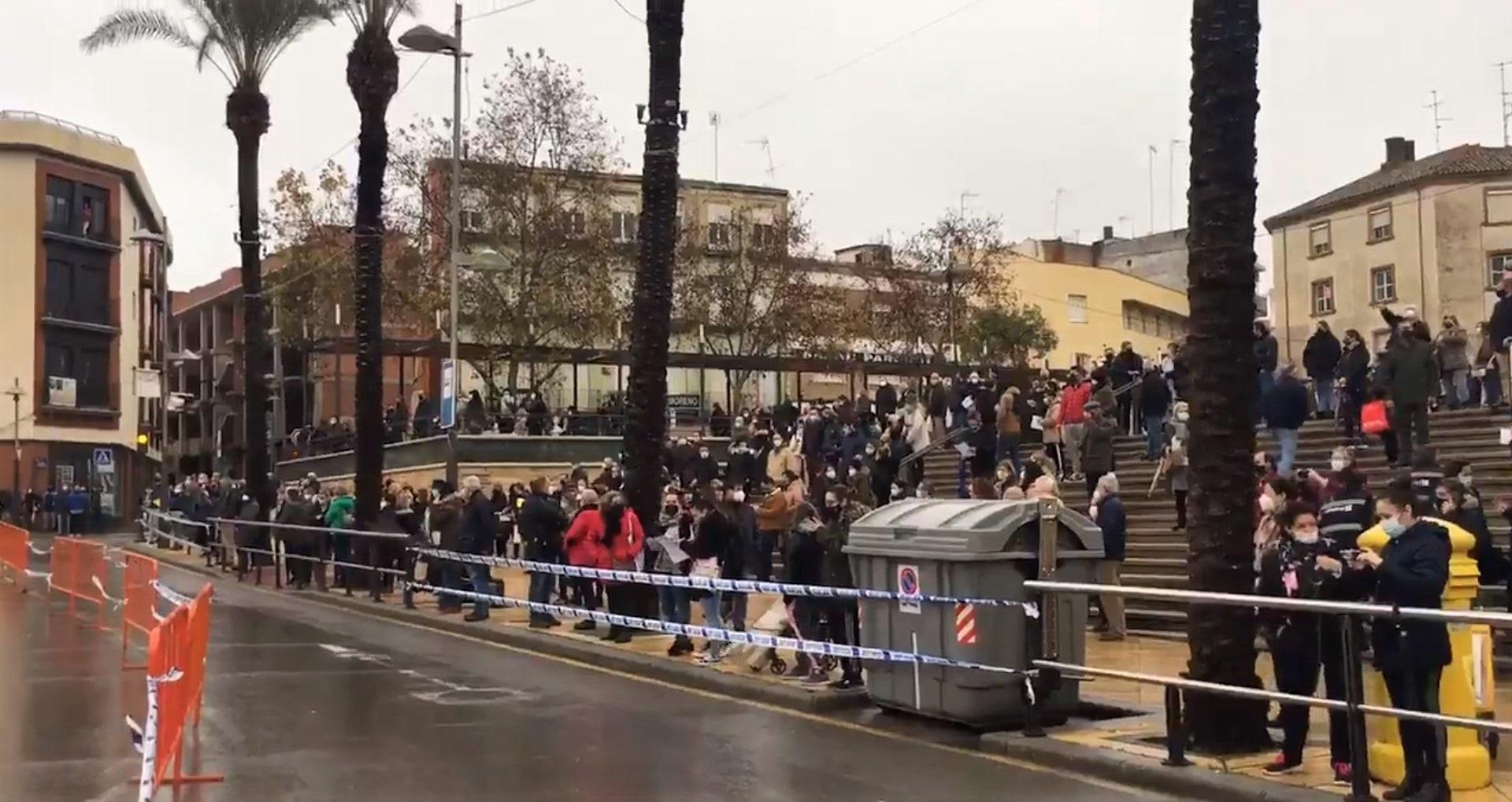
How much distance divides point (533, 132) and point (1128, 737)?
36.2 meters

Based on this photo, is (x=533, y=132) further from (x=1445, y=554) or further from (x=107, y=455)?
(x=1445, y=554)

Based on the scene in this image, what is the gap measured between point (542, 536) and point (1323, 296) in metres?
45.2

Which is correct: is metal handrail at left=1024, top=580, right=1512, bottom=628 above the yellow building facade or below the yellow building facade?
below

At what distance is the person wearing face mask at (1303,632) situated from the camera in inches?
317

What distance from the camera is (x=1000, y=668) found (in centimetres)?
999

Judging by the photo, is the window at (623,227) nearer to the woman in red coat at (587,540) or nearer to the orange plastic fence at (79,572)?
the orange plastic fence at (79,572)

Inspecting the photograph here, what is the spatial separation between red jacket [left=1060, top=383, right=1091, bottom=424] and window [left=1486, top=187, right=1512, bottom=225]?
114 feet

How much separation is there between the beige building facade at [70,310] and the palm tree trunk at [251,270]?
24.1 metres

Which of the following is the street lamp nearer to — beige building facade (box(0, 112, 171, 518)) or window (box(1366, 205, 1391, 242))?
beige building facade (box(0, 112, 171, 518))

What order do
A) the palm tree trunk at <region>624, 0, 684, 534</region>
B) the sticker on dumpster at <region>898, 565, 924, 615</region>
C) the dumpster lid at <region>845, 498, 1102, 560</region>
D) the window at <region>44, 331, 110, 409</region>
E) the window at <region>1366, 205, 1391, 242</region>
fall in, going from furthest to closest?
the window at <region>44, 331, 110, 409</region> → the window at <region>1366, 205, 1391, 242</region> → the palm tree trunk at <region>624, 0, 684, 534</region> → the sticker on dumpster at <region>898, 565, 924, 615</region> → the dumpster lid at <region>845, 498, 1102, 560</region>

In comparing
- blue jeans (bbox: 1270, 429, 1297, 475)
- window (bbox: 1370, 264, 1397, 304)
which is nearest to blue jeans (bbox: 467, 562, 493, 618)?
blue jeans (bbox: 1270, 429, 1297, 475)

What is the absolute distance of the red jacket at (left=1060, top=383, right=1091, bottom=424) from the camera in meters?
21.8

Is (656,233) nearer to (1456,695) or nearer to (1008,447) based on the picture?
(1008,447)

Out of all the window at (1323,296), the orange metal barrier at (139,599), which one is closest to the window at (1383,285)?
the window at (1323,296)
